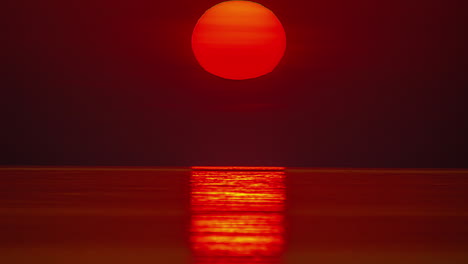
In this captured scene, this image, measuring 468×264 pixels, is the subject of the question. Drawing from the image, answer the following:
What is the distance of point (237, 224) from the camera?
0.89 metres

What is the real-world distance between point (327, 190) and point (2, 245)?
1002mm

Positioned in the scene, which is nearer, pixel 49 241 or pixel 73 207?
pixel 49 241

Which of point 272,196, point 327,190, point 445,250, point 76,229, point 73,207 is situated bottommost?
point 445,250

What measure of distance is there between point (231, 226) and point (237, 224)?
2 cm

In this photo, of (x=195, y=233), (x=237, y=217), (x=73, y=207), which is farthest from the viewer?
(x=73, y=207)

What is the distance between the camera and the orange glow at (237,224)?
2.18ft

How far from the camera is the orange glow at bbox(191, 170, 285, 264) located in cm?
66

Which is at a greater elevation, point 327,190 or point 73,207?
point 327,190

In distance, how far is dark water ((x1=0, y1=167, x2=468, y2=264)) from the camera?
66 cm

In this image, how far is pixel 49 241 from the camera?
74cm

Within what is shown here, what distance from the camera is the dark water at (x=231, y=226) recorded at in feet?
2.18

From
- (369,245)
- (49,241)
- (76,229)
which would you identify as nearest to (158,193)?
(76,229)

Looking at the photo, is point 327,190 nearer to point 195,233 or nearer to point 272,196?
point 272,196

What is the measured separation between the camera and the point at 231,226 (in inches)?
34.3
